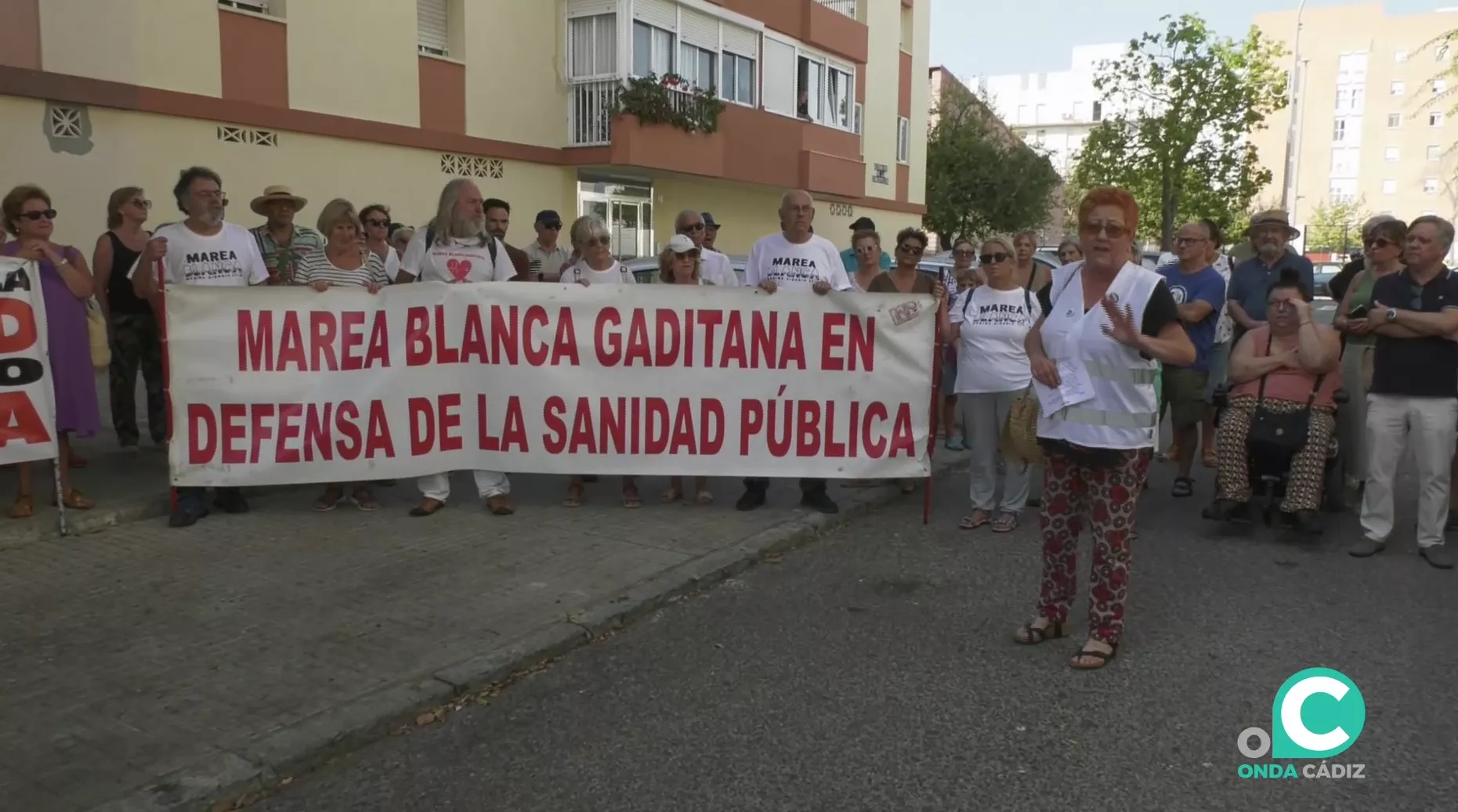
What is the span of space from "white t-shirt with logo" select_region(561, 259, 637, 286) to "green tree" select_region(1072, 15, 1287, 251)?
22.6 meters

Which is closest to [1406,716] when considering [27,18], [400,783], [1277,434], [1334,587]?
[1334,587]

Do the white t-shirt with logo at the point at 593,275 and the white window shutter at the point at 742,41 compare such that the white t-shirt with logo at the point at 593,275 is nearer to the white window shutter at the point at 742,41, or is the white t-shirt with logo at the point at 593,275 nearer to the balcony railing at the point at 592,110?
the balcony railing at the point at 592,110

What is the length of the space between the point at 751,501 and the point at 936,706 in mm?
3010

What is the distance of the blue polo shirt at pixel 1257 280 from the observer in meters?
7.45

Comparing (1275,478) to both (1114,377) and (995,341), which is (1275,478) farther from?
(1114,377)

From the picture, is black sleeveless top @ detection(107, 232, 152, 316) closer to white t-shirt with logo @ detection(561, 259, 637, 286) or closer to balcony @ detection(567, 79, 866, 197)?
white t-shirt with logo @ detection(561, 259, 637, 286)

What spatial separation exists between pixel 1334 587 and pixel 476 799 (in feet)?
14.8

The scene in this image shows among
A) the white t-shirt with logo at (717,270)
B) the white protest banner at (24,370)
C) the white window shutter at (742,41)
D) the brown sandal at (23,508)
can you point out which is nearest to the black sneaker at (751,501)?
the white t-shirt with logo at (717,270)

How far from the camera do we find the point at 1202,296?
7445mm

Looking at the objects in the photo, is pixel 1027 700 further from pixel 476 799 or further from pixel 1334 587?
pixel 1334 587

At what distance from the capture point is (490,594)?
16.9 feet

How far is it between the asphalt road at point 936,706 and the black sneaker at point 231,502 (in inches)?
122

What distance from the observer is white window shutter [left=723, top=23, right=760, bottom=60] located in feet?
74.4

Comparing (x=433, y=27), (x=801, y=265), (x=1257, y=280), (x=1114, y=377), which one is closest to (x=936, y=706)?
(x=1114, y=377)
